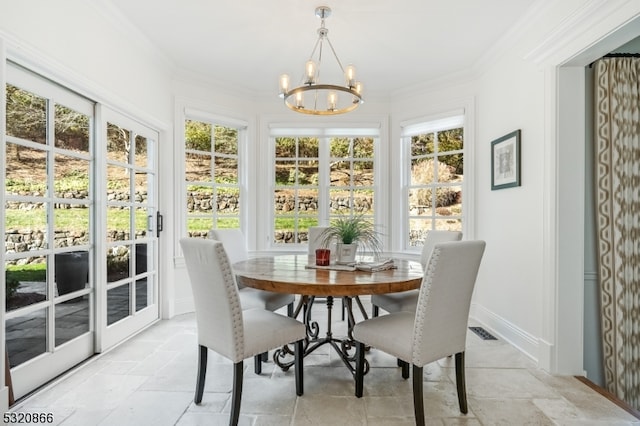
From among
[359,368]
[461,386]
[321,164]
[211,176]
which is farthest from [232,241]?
[461,386]

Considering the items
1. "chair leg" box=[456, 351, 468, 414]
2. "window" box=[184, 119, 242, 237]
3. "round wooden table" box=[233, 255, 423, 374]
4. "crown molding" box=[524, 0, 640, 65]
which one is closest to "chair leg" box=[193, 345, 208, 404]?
"round wooden table" box=[233, 255, 423, 374]

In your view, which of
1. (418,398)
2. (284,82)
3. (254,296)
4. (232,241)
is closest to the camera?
(418,398)

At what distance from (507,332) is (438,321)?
5.55 feet

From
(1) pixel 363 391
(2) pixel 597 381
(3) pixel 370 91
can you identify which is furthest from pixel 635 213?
(3) pixel 370 91

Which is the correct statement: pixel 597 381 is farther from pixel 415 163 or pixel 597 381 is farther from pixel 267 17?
pixel 267 17

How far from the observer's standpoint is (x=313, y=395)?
85.2 inches

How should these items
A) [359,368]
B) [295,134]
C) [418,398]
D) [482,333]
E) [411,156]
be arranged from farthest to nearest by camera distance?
[295,134]
[411,156]
[482,333]
[359,368]
[418,398]

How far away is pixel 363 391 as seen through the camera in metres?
2.21

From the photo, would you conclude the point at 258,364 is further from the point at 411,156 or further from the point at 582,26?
the point at 411,156

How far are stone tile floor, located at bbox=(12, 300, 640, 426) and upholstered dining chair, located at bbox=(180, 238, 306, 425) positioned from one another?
172 millimetres

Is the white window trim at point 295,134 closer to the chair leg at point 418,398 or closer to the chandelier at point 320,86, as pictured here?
the chandelier at point 320,86

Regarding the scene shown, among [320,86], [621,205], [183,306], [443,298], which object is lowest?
[183,306]

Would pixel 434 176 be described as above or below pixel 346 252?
above

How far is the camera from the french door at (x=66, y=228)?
2096 mm
